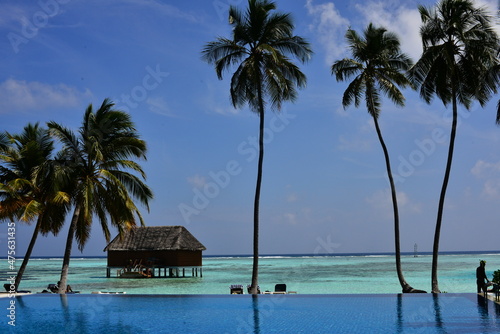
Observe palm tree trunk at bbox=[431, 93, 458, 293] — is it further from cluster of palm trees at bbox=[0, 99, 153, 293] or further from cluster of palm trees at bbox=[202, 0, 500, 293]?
cluster of palm trees at bbox=[0, 99, 153, 293]

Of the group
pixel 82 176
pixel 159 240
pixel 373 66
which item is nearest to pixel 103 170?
pixel 82 176

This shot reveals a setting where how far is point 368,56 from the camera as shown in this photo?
22875mm

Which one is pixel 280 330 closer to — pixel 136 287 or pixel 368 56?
pixel 368 56

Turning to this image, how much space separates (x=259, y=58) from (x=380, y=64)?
16.9ft

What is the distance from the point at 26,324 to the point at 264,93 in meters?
13.0

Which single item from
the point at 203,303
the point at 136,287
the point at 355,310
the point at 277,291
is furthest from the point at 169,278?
the point at 355,310

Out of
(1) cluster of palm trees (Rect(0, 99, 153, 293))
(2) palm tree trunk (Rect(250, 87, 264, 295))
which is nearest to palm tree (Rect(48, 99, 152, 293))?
(1) cluster of palm trees (Rect(0, 99, 153, 293))

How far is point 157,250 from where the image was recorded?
4791 cm

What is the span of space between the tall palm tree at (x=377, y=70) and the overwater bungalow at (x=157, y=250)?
27.9 meters

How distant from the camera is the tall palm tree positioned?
22.5 meters

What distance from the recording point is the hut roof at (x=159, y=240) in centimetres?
4759

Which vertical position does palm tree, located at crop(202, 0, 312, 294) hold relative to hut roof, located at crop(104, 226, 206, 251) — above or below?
above

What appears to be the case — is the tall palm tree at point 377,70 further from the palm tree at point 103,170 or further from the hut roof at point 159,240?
the hut roof at point 159,240

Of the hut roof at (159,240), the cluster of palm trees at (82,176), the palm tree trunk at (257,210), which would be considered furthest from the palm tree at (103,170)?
the hut roof at (159,240)
